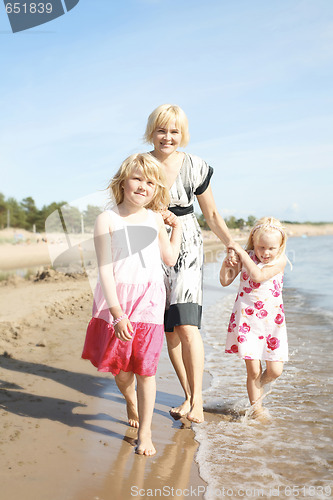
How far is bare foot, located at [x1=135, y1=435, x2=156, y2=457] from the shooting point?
278 centimetres

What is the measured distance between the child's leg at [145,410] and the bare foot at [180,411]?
0.67m

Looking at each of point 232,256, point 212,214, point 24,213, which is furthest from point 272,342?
point 24,213

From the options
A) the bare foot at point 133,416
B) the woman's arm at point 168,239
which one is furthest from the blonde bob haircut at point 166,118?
the bare foot at point 133,416

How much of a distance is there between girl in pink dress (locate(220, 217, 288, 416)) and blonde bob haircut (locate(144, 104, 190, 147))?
900 mm

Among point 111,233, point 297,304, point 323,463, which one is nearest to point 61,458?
point 111,233

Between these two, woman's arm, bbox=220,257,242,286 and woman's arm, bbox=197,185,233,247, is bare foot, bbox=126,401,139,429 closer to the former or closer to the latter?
woman's arm, bbox=220,257,242,286

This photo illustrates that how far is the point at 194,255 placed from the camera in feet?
11.1

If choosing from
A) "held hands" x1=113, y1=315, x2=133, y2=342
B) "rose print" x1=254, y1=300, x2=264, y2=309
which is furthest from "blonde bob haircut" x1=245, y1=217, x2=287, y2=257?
"held hands" x1=113, y1=315, x2=133, y2=342

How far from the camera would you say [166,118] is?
3258mm

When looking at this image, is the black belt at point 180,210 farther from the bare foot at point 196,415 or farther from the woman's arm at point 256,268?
the bare foot at point 196,415

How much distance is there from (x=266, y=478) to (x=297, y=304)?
7152 millimetres

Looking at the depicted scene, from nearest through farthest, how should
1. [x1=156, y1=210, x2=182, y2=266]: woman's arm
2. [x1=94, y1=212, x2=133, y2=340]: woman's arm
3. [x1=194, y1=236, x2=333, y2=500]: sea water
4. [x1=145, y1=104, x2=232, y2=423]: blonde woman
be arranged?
1. [x1=194, y1=236, x2=333, y2=500]: sea water
2. [x1=94, y1=212, x2=133, y2=340]: woman's arm
3. [x1=156, y1=210, x2=182, y2=266]: woman's arm
4. [x1=145, y1=104, x2=232, y2=423]: blonde woman

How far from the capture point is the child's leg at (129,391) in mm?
2961

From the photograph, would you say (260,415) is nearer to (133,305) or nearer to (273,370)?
(273,370)
